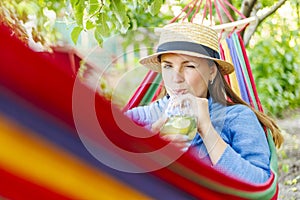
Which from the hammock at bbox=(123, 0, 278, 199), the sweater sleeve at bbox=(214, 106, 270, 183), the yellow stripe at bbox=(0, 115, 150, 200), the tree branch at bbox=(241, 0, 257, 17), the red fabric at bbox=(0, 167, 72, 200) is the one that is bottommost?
the red fabric at bbox=(0, 167, 72, 200)

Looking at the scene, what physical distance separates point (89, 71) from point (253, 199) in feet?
1.27

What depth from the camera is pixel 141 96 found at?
134 centimetres

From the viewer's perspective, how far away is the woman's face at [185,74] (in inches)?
41.1

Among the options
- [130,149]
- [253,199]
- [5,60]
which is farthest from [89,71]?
[253,199]

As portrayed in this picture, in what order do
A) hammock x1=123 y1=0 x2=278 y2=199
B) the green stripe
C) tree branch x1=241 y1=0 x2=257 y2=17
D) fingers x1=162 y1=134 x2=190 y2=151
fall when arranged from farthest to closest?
tree branch x1=241 y1=0 x2=257 y2=17 < the green stripe < hammock x1=123 y1=0 x2=278 y2=199 < fingers x1=162 y1=134 x2=190 y2=151

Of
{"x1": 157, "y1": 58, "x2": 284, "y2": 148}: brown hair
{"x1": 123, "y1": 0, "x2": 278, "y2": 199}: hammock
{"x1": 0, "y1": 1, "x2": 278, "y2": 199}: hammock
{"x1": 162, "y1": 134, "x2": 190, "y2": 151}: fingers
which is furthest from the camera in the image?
{"x1": 123, "y1": 0, "x2": 278, "y2": 199}: hammock

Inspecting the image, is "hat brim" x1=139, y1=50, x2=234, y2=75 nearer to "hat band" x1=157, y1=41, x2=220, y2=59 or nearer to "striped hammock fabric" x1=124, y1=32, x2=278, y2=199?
"hat band" x1=157, y1=41, x2=220, y2=59

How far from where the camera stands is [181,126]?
0.95 metres

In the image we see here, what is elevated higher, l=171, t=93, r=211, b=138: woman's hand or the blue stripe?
l=171, t=93, r=211, b=138: woman's hand

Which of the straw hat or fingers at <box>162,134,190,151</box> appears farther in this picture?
the straw hat

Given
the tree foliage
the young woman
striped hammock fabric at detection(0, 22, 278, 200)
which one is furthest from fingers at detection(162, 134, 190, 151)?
the tree foliage

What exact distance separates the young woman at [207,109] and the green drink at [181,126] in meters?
0.01

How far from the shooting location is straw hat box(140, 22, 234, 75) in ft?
3.47

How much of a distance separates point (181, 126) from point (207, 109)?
0.06m
